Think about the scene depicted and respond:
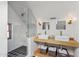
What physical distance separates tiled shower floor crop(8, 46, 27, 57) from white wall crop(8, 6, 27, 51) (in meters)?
0.04

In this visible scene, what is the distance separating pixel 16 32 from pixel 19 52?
0.22 meters

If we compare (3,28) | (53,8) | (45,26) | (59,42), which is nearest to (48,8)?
(53,8)

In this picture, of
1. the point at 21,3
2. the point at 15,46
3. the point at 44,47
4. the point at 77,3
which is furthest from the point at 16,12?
the point at 77,3

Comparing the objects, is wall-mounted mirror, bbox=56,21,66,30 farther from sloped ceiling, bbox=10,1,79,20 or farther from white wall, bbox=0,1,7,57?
white wall, bbox=0,1,7,57

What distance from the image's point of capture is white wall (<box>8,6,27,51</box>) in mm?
844

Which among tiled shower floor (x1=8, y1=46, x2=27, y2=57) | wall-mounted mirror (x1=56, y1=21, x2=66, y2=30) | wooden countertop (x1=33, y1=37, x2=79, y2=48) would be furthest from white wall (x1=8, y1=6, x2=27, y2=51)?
wall-mounted mirror (x1=56, y1=21, x2=66, y2=30)

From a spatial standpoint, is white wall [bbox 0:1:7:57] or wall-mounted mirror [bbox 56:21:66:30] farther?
wall-mounted mirror [bbox 56:21:66:30]

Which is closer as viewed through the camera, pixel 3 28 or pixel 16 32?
pixel 3 28

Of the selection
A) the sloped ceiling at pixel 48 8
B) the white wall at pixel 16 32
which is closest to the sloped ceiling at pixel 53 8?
the sloped ceiling at pixel 48 8

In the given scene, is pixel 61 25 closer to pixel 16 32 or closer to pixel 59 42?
pixel 59 42

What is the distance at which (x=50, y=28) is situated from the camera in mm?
877

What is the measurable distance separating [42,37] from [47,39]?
2.2 inches

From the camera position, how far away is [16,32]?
89 centimetres

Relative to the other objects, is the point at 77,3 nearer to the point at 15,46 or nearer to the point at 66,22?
the point at 66,22
